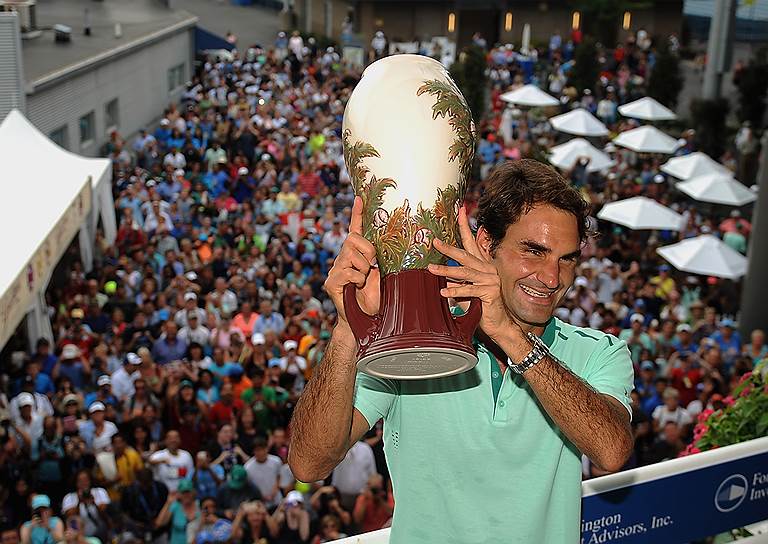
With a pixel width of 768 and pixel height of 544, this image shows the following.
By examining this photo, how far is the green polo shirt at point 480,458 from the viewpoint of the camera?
252 cm

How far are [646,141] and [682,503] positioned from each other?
66.1 feet

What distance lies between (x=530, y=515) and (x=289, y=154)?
19758mm

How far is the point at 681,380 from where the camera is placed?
1112 centimetres

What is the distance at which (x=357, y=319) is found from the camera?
2412 millimetres

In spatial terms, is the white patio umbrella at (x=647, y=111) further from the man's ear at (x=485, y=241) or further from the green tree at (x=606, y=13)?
the man's ear at (x=485, y=241)

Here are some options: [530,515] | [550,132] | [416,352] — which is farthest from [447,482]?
[550,132]

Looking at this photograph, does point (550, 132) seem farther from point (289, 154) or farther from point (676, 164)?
point (289, 154)

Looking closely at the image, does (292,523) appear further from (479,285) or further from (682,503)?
(479,285)

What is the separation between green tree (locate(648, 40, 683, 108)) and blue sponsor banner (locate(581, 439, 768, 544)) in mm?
26820

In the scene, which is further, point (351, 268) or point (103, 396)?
point (103, 396)

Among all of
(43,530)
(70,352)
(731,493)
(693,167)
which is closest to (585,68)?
(693,167)

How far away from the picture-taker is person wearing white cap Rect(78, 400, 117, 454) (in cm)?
944

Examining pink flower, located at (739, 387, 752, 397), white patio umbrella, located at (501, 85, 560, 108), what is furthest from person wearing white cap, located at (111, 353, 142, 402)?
white patio umbrella, located at (501, 85, 560, 108)

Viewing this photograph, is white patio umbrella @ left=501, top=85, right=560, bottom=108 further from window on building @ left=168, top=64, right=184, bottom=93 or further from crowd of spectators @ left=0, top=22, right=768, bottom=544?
window on building @ left=168, top=64, right=184, bottom=93
